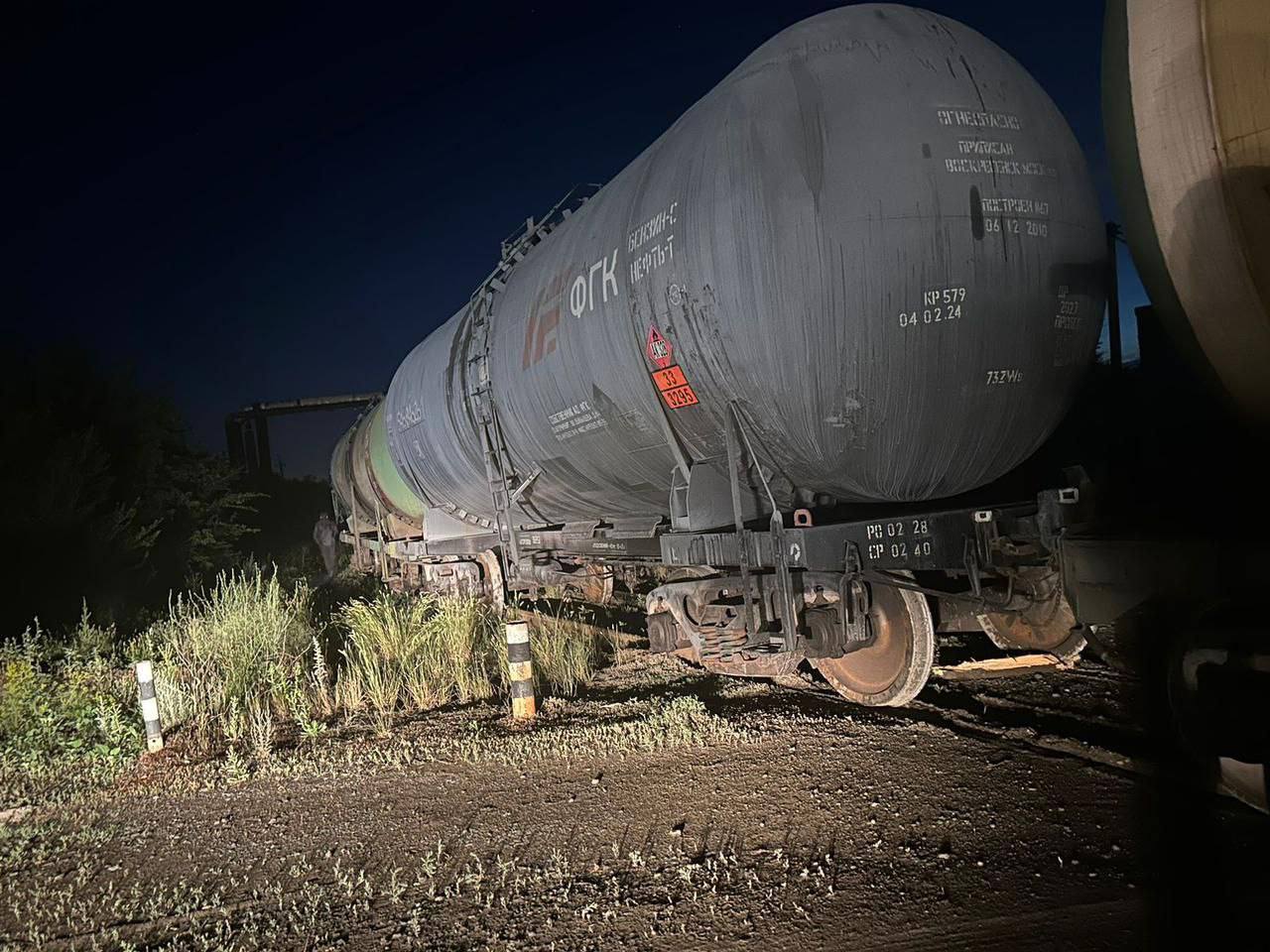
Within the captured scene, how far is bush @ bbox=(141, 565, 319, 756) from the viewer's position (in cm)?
628

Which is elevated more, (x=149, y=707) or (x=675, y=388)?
(x=675, y=388)

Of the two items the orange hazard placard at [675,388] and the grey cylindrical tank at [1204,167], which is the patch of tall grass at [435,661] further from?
the grey cylindrical tank at [1204,167]

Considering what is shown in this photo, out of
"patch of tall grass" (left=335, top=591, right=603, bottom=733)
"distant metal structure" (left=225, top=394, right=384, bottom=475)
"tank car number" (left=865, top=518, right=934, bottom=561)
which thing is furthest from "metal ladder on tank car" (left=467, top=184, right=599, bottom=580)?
"distant metal structure" (left=225, top=394, right=384, bottom=475)

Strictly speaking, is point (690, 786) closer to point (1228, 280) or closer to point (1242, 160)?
point (1228, 280)

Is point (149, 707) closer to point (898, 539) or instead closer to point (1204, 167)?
point (898, 539)

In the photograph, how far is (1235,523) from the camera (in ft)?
10.4

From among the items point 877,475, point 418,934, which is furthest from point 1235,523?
point 418,934

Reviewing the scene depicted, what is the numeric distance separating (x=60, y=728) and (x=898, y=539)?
6138 mm

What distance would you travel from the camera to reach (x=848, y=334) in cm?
411

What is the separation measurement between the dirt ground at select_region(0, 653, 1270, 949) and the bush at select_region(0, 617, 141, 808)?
0.45m

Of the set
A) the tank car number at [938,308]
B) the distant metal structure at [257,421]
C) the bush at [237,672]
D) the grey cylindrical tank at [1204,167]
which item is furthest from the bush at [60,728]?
the distant metal structure at [257,421]

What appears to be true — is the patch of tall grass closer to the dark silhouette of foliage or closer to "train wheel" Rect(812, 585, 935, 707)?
"train wheel" Rect(812, 585, 935, 707)

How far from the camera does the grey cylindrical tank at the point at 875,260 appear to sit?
13.2 ft

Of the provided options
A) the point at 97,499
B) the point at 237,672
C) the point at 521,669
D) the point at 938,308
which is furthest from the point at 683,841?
the point at 97,499
